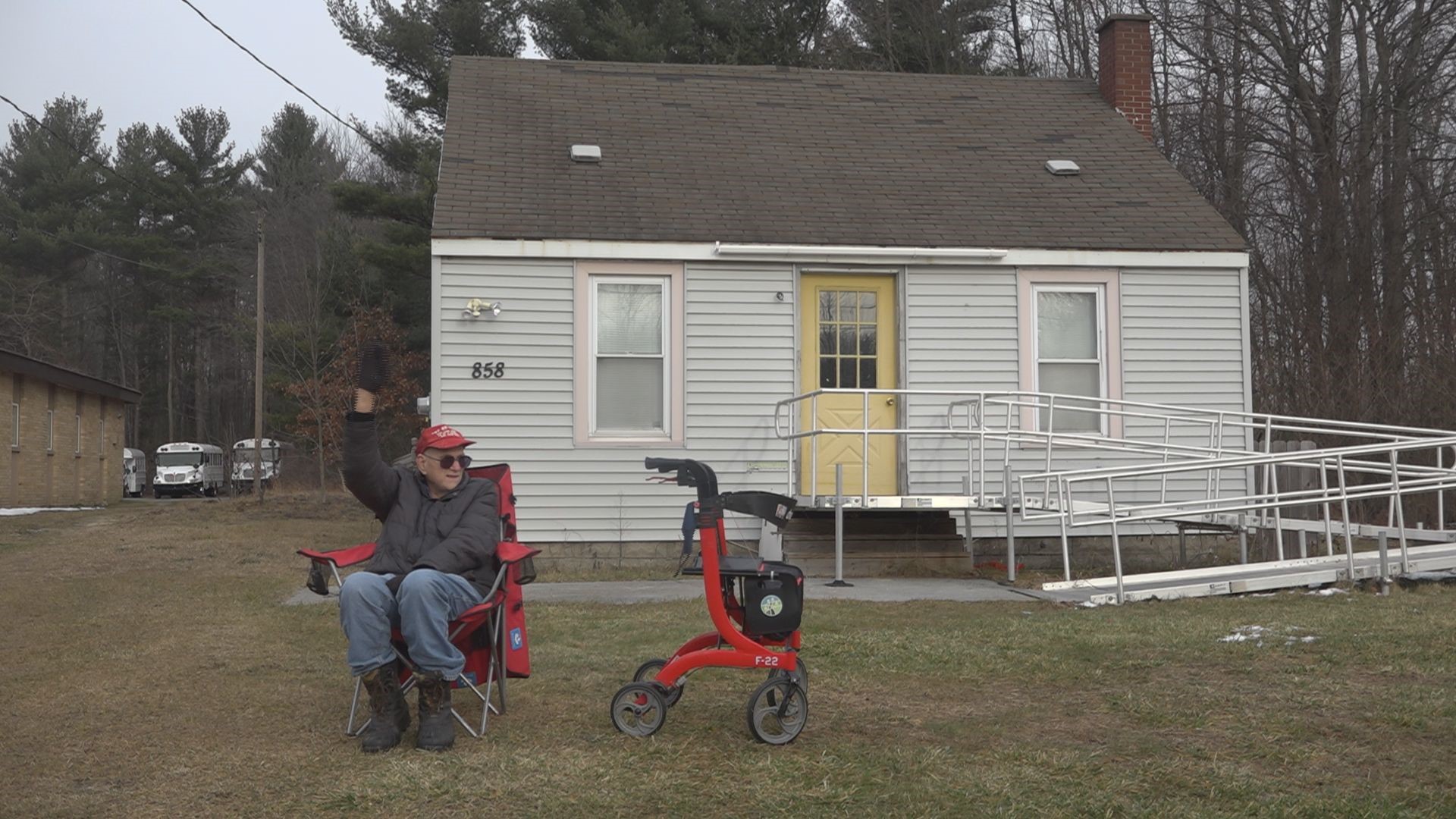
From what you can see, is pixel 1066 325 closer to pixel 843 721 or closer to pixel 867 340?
pixel 867 340

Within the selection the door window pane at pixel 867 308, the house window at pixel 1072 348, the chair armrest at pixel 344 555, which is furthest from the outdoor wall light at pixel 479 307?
the chair armrest at pixel 344 555

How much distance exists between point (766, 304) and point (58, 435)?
2237 cm

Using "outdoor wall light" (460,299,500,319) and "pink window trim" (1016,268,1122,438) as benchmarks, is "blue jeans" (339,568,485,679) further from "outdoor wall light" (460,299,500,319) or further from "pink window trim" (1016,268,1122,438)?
"pink window trim" (1016,268,1122,438)

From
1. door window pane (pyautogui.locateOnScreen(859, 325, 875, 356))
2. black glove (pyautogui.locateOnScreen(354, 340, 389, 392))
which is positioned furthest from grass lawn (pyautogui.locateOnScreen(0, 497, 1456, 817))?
door window pane (pyautogui.locateOnScreen(859, 325, 875, 356))

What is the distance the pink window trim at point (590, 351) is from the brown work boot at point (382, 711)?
720cm

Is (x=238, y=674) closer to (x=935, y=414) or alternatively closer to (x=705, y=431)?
(x=705, y=431)

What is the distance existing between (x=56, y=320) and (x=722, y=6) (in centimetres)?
2813

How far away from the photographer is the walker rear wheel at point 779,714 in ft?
16.9

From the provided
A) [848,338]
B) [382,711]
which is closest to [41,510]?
[848,338]

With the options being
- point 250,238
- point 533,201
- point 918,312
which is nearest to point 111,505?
point 250,238

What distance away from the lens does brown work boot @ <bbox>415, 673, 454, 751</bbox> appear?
5.14m

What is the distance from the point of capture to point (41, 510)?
87.2 feet

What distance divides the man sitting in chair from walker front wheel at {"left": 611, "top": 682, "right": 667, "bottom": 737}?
64cm

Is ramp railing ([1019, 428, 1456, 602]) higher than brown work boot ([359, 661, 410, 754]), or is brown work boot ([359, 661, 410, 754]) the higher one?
ramp railing ([1019, 428, 1456, 602])
